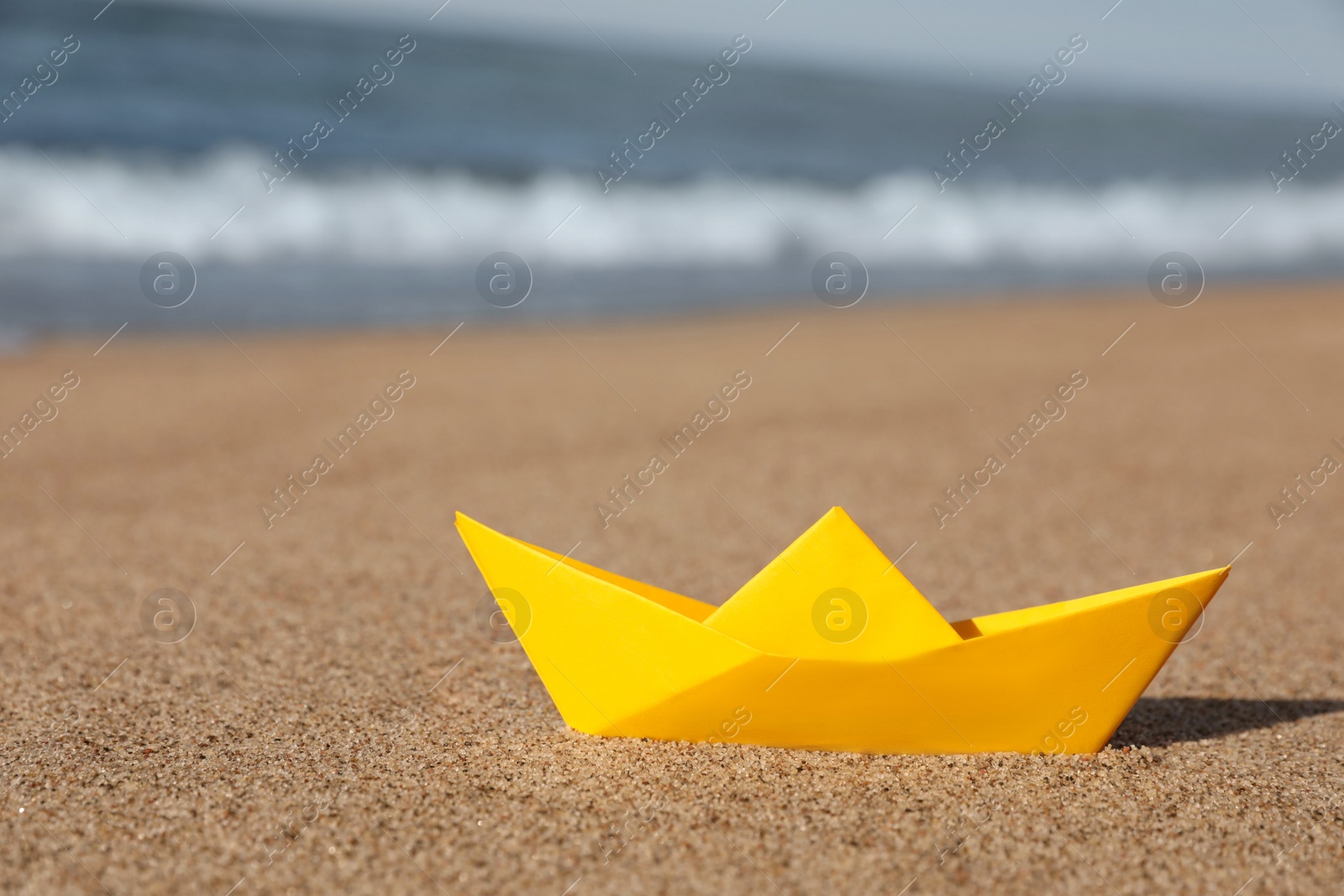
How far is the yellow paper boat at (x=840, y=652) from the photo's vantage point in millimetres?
1614

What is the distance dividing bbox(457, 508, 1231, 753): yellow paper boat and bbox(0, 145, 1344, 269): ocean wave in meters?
8.13

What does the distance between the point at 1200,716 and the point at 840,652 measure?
97cm

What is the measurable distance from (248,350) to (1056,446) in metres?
4.40

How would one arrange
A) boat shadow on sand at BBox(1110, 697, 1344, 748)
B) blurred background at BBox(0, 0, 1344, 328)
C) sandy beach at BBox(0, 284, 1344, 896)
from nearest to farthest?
sandy beach at BBox(0, 284, 1344, 896) → boat shadow on sand at BBox(1110, 697, 1344, 748) → blurred background at BBox(0, 0, 1344, 328)

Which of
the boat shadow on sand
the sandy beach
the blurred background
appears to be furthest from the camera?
the blurred background

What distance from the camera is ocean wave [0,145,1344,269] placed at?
9383 millimetres

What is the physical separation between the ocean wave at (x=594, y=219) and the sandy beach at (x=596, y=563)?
336cm

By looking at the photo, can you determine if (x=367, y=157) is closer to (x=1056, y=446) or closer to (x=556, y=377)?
(x=556, y=377)

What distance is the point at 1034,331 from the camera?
701cm

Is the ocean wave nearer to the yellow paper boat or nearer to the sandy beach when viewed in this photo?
the sandy beach

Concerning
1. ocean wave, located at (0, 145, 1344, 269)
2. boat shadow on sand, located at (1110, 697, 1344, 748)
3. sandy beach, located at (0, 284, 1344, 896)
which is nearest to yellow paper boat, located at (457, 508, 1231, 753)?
sandy beach, located at (0, 284, 1344, 896)

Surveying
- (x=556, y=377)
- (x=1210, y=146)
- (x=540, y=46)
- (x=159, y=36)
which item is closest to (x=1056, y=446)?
(x=556, y=377)

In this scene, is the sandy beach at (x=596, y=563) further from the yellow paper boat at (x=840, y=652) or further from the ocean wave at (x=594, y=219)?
the ocean wave at (x=594, y=219)

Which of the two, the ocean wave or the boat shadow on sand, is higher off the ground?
the ocean wave
